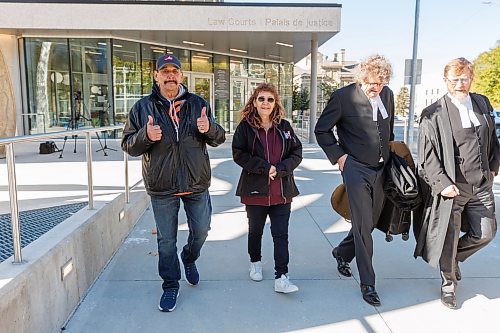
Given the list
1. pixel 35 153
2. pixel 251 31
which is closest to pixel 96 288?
pixel 35 153

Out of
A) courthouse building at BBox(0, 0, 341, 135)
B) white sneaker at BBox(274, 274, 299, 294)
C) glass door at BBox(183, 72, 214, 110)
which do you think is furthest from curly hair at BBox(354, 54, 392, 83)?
glass door at BBox(183, 72, 214, 110)

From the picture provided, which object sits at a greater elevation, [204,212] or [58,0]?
[58,0]

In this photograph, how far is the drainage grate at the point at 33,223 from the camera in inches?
121

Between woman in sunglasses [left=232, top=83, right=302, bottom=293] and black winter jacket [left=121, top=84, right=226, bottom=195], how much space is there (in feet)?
1.19

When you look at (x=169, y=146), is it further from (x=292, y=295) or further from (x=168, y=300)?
(x=292, y=295)

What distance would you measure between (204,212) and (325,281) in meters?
1.21

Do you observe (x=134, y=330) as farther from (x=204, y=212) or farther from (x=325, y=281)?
(x=325, y=281)

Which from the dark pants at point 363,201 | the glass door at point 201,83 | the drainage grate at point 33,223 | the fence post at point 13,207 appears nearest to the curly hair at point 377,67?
the dark pants at point 363,201

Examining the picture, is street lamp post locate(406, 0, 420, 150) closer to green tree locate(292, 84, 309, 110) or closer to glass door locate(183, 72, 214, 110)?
glass door locate(183, 72, 214, 110)

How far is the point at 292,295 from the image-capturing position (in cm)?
322

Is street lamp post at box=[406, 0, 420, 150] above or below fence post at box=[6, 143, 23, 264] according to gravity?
above

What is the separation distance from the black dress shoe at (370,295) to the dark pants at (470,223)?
1.75 feet

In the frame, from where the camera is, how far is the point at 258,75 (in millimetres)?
19797

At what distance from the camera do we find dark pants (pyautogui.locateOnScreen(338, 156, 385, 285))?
10.1ft
